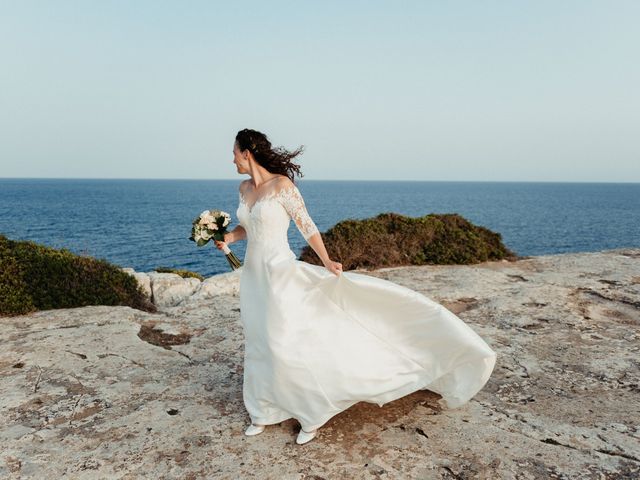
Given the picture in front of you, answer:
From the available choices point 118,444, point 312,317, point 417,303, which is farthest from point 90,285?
point 417,303

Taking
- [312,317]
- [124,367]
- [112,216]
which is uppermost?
[312,317]

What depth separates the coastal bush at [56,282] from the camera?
852cm

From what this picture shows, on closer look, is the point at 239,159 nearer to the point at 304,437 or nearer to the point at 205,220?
the point at 205,220

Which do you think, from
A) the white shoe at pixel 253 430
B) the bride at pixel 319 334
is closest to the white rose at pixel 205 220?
the bride at pixel 319 334

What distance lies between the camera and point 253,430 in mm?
4488

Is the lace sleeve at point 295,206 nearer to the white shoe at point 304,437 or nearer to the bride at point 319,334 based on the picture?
the bride at point 319,334

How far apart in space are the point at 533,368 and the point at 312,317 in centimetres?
306

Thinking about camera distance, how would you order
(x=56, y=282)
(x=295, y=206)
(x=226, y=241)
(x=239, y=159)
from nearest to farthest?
1. (x=295, y=206)
2. (x=239, y=159)
3. (x=226, y=241)
4. (x=56, y=282)

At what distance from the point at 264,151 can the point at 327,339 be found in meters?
1.99

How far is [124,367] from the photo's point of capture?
607cm

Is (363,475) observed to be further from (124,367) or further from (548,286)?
(548,286)

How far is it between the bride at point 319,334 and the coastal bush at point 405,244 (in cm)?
715

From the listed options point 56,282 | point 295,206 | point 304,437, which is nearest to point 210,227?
point 295,206

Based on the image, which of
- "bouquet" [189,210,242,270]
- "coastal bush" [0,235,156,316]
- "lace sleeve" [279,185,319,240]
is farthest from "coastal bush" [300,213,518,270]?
"lace sleeve" [279,185,319,240]
